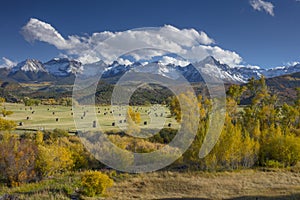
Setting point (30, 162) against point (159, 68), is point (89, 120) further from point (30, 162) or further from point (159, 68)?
point (159, 68)

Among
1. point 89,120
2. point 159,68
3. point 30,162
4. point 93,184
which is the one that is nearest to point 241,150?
point 159,68

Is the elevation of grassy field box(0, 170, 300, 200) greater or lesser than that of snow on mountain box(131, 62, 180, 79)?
lesser

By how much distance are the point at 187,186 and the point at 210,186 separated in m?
1.84

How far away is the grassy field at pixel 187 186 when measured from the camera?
1950cm

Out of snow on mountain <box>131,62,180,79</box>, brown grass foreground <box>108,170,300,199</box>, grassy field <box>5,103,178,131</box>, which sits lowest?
brown grass foreground <box>108,170,300,199</box>

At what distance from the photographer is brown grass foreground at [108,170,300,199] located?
19.9 m

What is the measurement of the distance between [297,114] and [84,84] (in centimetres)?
3849

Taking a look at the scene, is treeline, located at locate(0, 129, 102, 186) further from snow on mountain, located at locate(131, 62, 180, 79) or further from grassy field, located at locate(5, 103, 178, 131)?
snow on mountain, located at locate(131, 62, 180, 79)

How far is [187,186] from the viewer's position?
75.9 ft

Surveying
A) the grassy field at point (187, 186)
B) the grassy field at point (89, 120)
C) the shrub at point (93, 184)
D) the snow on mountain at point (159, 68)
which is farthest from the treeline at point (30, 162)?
the snow on mountain at point (159, 68)

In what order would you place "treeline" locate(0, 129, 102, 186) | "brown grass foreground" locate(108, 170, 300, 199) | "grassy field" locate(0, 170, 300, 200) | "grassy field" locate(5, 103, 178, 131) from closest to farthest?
Answer: "grassy field" locate(0, 170, 300, 200)
"brown grass foreground" locate(108, 170, 300, 199)
"treeline" locate(0, 129, 102, 186)
"grassy field" locate(5, 103, 178, 131)

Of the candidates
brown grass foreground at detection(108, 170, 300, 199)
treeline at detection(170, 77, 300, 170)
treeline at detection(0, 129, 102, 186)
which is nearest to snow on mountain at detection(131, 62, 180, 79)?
brown grass foreground at detection(108, 170, 300, 199)

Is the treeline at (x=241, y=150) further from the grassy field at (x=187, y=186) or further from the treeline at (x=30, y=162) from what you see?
the treeline at (x=30, y=162)

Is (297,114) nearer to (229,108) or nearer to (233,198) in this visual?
(229,108)
